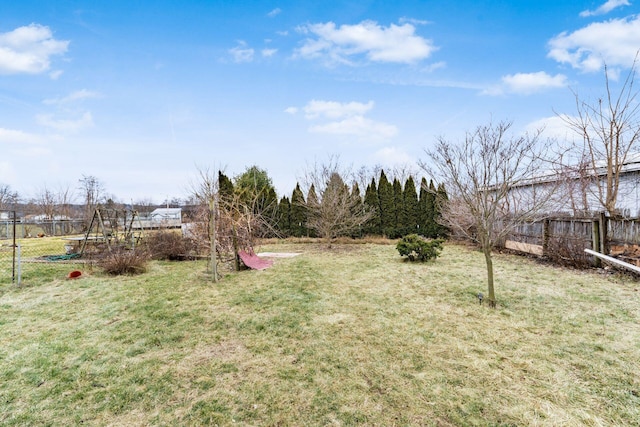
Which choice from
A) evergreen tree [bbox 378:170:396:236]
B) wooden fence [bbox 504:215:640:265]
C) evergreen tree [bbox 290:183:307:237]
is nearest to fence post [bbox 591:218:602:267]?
wooden fence [bbox 504:215:640:265]

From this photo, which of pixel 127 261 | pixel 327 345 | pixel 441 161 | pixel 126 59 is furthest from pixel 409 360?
pixel 126 59

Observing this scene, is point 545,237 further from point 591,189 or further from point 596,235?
point 591,189

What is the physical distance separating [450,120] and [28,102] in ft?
40.5

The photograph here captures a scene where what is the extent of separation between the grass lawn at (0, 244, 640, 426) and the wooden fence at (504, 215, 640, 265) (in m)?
1.43

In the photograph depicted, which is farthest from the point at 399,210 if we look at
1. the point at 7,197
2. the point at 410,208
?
the point at 7,197

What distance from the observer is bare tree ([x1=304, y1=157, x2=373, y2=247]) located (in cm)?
1203

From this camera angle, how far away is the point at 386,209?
1477 centimetres

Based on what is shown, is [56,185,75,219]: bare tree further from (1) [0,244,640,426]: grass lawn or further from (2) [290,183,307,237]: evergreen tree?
(1) [0,244,640,426]: grass lawn

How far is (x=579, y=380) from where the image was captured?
2553mm

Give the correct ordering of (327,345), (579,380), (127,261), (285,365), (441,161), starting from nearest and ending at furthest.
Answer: (579,380), (285,365), (327,345), (441,161), (127,261)

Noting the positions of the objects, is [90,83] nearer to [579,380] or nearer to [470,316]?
[470,316]

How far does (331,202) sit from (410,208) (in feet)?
15.5

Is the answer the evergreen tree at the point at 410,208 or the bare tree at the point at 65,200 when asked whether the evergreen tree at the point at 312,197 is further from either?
the bare tree at the point at 65,200

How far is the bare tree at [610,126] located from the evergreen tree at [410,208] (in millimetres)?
7133
